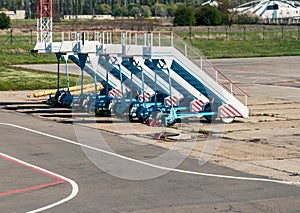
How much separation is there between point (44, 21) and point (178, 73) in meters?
8.84

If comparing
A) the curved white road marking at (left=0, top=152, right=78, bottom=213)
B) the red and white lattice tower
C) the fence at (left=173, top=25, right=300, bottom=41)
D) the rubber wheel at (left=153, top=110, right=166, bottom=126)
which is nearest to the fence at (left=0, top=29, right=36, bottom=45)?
the fence at (left=173, top=25, right=300, bottom=41)

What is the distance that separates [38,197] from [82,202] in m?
1.19

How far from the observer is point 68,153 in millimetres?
25266

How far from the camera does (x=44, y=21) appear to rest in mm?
39031

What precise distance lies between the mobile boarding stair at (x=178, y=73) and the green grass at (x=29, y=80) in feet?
45.5

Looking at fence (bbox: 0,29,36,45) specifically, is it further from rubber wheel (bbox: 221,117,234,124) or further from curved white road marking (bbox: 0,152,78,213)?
curved white road marking (bbox: 0,152,78,213)

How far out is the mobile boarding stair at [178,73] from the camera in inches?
1264

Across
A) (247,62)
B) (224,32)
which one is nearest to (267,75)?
(247,62)

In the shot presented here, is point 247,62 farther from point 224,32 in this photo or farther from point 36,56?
point 224,32

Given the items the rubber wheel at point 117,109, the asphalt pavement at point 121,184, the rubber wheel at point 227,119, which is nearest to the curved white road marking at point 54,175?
the asphalt pavement at point 121,184

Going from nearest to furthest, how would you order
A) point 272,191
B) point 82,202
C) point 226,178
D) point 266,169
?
1. point 82,202
2. point 272,191
3. point 226,178
4. point 266,169

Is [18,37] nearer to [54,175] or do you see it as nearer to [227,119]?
[227,119]

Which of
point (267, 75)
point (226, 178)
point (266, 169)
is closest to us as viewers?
point (226, 178)

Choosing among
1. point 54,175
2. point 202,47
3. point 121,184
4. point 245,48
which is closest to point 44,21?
point 54,175
